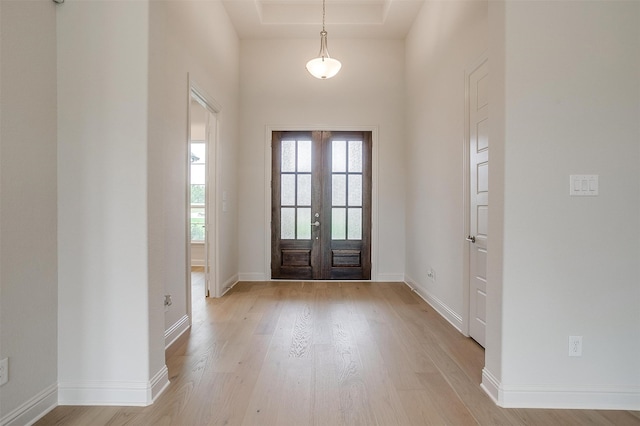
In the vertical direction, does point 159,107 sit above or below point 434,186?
above

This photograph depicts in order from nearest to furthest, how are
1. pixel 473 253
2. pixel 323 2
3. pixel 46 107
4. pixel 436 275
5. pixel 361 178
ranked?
pixel 46 107 < pixel 473 253 < pixel 436 275 < pixel 323 2 < pixel 361 178

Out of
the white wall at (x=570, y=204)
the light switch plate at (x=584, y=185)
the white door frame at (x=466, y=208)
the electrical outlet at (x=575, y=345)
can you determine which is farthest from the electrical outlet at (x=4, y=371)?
the white door frame at (x=466, y=208)

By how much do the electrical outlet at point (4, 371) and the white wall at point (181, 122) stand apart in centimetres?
72

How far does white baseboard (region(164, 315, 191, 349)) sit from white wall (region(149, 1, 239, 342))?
31 mm

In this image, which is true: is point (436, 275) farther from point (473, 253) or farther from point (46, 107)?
point (46, 107)

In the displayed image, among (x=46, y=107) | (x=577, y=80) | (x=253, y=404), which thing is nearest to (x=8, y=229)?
(x=46, y=107)

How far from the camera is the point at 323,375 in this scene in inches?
89.7

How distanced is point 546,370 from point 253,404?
65.6 inches

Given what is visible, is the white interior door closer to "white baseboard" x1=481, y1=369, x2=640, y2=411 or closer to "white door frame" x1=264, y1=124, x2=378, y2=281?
"white baseboard" x1=481, y1=369, x2=640, y2=411

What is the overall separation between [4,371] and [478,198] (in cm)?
316

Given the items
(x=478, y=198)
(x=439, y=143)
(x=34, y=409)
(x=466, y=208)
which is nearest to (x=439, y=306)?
(x=466, y=208)

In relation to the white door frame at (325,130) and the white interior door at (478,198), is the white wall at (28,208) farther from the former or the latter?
the white door frame at (325,130)

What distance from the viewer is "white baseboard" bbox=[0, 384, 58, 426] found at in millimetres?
1637

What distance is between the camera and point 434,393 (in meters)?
2.07
